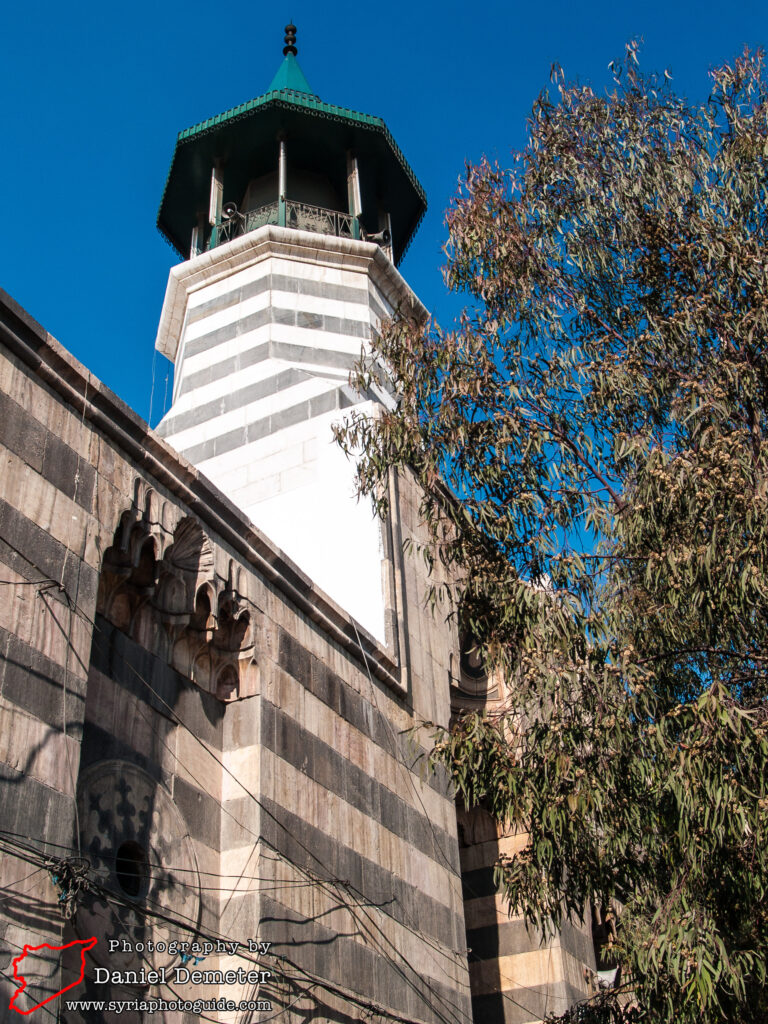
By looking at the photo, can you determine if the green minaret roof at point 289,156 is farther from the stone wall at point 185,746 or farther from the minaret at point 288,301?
the stone wall at point 185,746

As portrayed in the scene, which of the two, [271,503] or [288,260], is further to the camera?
[288,260]

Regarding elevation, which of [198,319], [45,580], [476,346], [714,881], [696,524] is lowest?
[714,881]

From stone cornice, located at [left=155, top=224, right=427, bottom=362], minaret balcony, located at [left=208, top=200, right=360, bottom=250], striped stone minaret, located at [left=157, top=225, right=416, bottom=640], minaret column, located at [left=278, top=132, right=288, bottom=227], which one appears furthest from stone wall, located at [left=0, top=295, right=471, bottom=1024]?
minaret balcony, located at [left=208, top=200, right=360, bottom=250]

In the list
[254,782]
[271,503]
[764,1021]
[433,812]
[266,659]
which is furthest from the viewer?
[271,503]

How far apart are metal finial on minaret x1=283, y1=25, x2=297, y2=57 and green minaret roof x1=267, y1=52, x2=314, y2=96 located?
28 cm

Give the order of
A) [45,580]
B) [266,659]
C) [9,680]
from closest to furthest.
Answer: [9,680] → [45,580] → [266,659]

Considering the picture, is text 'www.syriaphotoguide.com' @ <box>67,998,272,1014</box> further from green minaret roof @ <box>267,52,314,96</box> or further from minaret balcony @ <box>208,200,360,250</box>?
green minaret roof @ <box>267,52,314,96</box>

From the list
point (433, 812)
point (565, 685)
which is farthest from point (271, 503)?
point (565, 685)

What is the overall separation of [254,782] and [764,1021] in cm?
401

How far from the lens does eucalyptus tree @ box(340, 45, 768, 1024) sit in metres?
7.14

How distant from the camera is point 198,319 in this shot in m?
17.2

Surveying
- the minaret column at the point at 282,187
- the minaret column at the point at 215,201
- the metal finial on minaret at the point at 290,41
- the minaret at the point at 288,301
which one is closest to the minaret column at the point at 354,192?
the minaret at the point at 288,301

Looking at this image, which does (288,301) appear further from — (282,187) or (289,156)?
(289,156)

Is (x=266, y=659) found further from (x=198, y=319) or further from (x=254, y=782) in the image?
(x=198, y=319)
